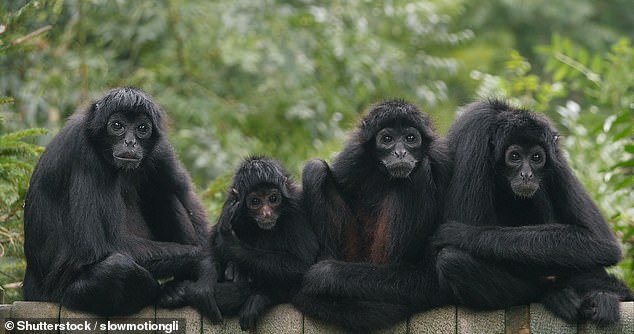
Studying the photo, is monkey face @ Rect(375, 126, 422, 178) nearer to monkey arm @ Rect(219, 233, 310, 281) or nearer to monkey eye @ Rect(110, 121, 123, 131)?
monkey arm @ Rect(219, 233, 310, 281)

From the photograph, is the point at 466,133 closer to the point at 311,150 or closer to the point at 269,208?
the point at 269,208

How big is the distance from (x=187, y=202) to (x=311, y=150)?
7183mm

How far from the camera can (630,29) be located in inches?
1055

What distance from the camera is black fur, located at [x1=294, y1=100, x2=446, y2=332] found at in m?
7.70

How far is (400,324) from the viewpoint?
7699 millimetres

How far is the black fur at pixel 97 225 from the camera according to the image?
8016 millimetres

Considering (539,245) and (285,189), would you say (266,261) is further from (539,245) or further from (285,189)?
(539,245)

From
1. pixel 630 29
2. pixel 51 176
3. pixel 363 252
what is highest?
pixel 630 29

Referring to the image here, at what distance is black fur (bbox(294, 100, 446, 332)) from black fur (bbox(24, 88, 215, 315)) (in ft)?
4.10

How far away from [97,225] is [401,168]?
8.91ft

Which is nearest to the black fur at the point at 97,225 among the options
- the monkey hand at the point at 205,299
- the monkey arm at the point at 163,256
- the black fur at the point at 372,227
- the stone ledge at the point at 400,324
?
the monkey arm at the point at 163,256

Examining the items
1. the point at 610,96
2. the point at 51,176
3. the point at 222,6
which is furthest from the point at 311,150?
the point at 51,176

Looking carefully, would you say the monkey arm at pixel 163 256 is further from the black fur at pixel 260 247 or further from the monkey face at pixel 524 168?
the monkey face at pixel 524 168

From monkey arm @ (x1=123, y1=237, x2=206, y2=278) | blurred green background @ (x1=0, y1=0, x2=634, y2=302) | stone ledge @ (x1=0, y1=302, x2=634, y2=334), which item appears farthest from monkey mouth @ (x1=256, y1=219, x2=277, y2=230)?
blurred green background @ (x1=0, y1=0, x2=634, y2=302)
